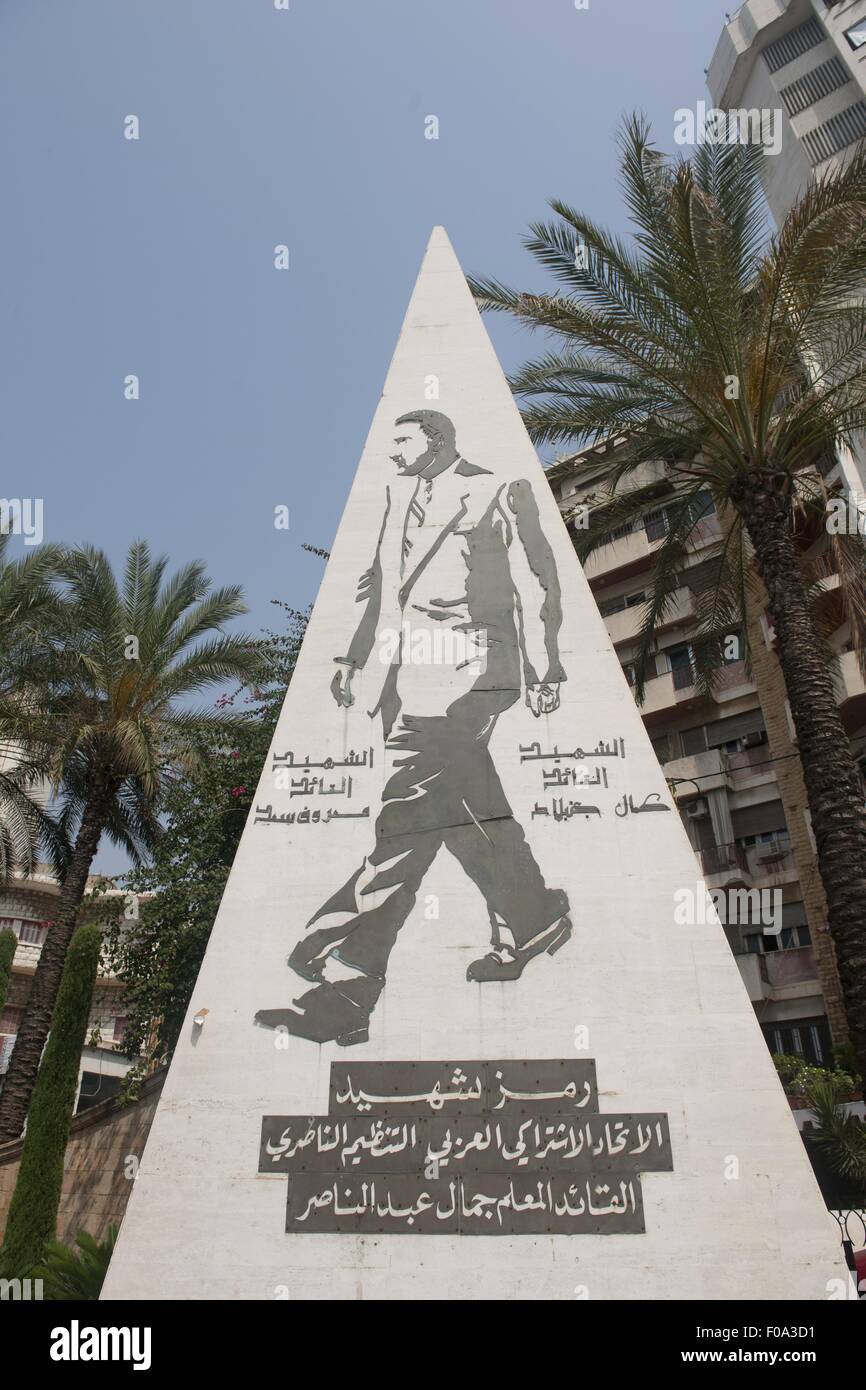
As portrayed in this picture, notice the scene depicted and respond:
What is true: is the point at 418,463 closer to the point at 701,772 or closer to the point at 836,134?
the point at 701,772

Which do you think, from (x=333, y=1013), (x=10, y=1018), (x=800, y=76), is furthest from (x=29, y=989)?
(x=800, y=76)

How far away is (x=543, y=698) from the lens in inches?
364

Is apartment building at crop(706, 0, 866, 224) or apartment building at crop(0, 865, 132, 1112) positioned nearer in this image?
apartment building at crop(0, 865, 132, 1112)

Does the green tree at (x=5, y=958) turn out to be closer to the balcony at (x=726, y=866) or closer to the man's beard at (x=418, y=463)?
the man's beard at (x=418, y=463)

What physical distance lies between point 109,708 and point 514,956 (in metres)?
10.8

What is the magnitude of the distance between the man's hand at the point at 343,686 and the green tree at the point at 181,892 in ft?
20.0

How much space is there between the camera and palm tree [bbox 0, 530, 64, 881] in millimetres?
16469

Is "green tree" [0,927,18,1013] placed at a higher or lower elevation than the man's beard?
lower

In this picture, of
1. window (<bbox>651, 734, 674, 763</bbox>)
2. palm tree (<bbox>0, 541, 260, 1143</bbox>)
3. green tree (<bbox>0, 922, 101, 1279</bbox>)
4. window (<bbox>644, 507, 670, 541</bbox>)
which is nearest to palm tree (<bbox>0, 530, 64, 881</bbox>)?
palm tree (<bbox>0, 541, 260, 1143</bbox>)

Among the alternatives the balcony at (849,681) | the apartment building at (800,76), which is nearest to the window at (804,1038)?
the balcony at (849,681)

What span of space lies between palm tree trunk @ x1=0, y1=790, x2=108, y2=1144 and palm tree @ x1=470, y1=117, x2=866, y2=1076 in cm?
1043

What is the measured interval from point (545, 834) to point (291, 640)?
10.5 m

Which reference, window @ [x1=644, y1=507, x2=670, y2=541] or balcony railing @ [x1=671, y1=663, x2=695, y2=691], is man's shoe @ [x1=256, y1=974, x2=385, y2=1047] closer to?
balcony railing @ [x1=671, y1=663, x2=695, y2=691]
